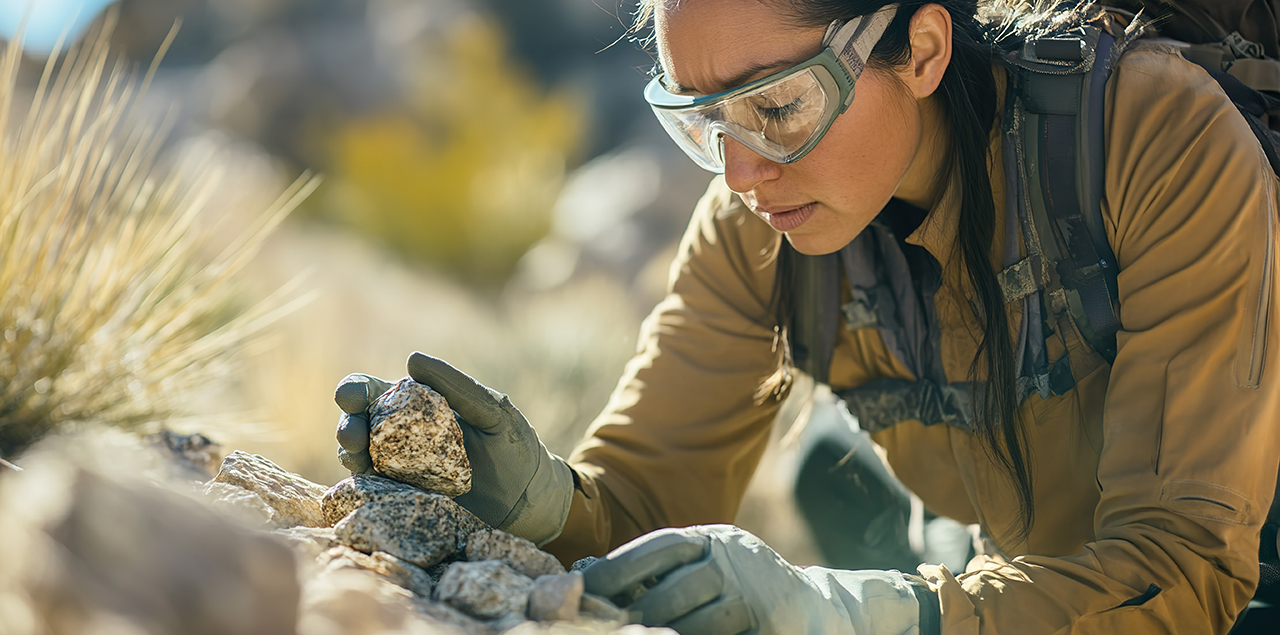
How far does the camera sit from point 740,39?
1.54 metres

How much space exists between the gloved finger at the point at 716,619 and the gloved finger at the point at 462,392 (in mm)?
521

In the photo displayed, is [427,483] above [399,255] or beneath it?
above

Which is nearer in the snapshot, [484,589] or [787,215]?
[484,589]

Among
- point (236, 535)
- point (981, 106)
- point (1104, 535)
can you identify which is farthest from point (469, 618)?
point (981, 106)

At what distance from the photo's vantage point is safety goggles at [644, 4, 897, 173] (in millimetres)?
1547

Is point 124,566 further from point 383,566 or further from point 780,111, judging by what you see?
point 780,111

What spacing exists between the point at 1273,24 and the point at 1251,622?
1156 mm

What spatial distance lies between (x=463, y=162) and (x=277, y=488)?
10.9 metres

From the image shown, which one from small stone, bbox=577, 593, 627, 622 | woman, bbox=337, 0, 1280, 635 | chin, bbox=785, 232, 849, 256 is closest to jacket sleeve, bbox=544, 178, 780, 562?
woman, bbox=337, 0, 1280, 635

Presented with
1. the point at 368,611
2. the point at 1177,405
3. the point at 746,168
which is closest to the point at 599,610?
the point at 368,611

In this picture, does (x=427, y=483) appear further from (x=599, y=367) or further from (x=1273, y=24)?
(x=599, y=367)

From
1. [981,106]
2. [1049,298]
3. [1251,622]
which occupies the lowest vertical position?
[1251,622]

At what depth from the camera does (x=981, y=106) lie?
5.71 ft

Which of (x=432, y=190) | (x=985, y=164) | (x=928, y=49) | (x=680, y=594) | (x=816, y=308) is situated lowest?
(x=432, y=190)
